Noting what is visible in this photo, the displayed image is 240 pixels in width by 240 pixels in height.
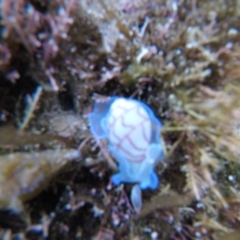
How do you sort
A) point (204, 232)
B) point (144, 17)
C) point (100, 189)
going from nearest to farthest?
point (144, 17), point (100, 189), point (204, 232)

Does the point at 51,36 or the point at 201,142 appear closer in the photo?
the point at 51,36

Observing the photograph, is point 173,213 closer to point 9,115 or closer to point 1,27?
point 9,115

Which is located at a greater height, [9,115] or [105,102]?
[9,115]

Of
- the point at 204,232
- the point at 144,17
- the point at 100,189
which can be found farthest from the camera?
the point at 204,232

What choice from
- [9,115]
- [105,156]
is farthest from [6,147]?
[105,156]

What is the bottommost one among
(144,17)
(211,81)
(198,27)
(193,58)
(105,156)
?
(105,156)

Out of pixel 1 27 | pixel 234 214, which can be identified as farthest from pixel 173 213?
pixel 1 27
